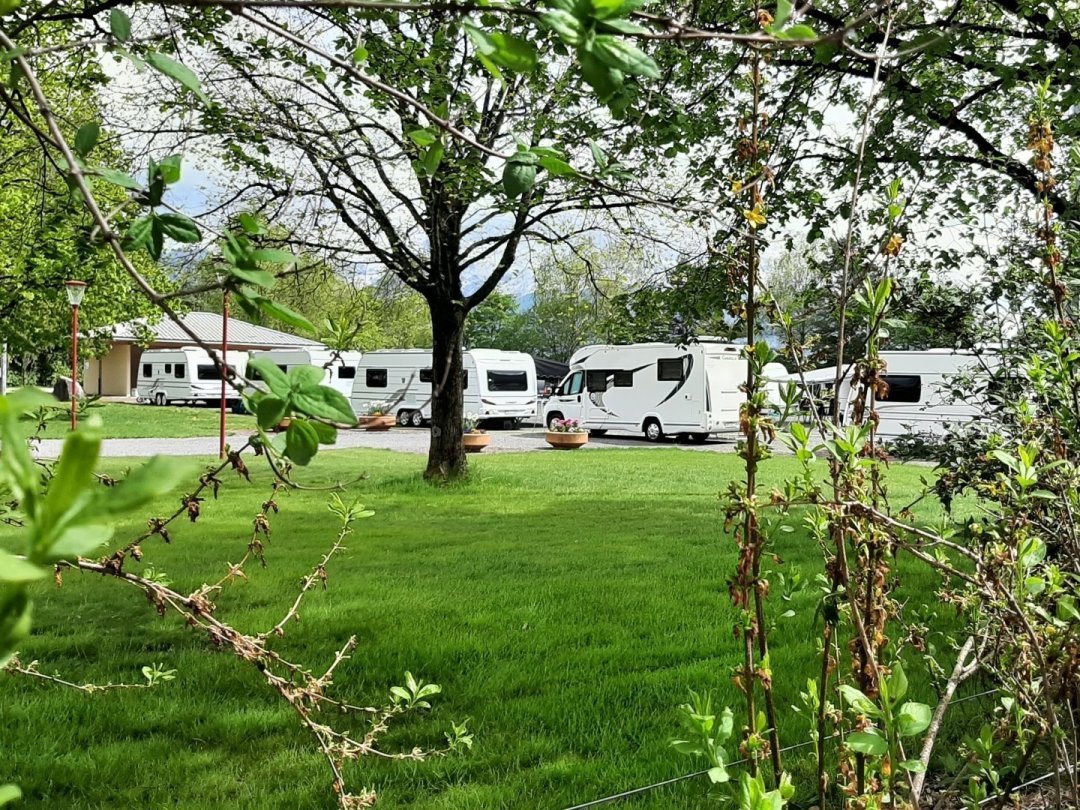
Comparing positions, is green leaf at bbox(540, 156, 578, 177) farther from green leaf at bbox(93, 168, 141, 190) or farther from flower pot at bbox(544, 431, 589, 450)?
Result: flower pot at bbox(544, 431, 589, 450)

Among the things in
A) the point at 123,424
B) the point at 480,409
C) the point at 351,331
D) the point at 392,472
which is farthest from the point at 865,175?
the point at 123,424

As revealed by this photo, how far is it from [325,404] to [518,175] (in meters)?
0.47

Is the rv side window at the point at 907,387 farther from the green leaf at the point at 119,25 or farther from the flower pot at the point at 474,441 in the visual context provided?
the green leaf at the point at 119,25

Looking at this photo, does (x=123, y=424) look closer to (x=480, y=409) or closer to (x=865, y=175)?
(x=480, y=409)

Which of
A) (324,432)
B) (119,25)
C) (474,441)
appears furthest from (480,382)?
(324,432)

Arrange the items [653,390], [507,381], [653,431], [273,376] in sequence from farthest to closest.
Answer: [507,381], [653,431], [653,390], [273,376]

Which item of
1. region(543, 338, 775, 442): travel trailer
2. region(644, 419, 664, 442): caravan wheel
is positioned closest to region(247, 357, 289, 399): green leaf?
region(543, 338, 775, 442): travel trailer

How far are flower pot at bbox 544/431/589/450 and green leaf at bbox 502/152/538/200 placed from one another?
19.0 metres

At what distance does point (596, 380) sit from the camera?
78.5ft

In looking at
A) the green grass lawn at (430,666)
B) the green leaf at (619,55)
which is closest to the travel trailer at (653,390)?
the green grass lawn at (430,666)

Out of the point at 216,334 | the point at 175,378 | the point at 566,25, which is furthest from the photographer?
the point at 216,334

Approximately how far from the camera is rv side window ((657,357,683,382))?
22016mm

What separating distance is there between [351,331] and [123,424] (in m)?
25.3

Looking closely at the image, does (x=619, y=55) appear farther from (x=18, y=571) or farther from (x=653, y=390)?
(x=653, y=390)
